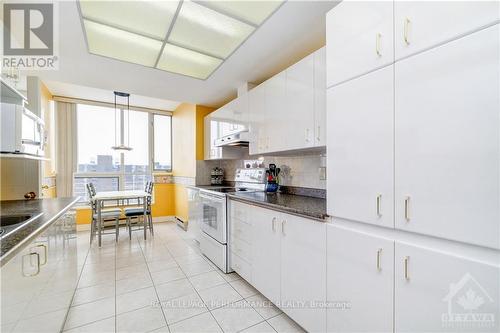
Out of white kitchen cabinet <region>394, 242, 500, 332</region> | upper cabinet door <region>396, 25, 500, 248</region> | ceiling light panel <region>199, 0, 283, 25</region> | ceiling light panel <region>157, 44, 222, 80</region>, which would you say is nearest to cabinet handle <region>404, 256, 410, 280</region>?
white kitchen cabinet <region>394, 242, 500, 332</region>

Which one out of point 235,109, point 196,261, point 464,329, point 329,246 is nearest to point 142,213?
point 196,261

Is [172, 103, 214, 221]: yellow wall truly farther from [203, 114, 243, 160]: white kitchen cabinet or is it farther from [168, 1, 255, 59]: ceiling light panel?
[168, 1, 255, 59]: ceiling light panel

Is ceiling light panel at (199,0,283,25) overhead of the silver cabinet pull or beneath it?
overhead

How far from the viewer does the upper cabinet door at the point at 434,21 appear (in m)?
0.84

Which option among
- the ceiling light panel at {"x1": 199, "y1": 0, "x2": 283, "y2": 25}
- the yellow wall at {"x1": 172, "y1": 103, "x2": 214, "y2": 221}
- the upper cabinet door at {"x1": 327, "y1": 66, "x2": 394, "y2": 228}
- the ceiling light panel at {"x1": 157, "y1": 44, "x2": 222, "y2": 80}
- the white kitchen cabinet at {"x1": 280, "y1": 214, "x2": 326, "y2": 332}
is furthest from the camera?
the yellow wall at {"x1": 172, "y1": 103, "x2": 214, "y2": 221}

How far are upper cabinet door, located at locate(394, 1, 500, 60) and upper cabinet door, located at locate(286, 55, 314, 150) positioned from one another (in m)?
0.88

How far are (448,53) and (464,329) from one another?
113cm

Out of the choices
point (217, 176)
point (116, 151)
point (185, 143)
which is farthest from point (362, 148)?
point (116, 151)

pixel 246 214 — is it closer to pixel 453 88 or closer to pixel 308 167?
pixel 308 167

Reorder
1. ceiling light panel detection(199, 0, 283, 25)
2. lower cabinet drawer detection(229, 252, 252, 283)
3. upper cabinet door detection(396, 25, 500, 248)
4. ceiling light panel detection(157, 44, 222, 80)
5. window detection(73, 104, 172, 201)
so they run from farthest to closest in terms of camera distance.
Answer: window detection(73, 104, 172, 201) < ceiling light panel detection(157, 44, 222, 80) < lower cabinet drawer detection(229, 252, 252, 283) < ceiling light panel detection(199, 0, 283, 25) < upper cabinet door detection(396, 25, 500, 248)

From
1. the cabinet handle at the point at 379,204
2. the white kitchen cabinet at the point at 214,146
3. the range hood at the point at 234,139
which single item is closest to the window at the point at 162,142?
the white kitchen cabinet at the point at 214,146

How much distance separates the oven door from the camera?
2607 millimetres

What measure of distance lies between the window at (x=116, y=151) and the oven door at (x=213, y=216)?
2.47m

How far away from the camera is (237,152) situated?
12.1 feet
